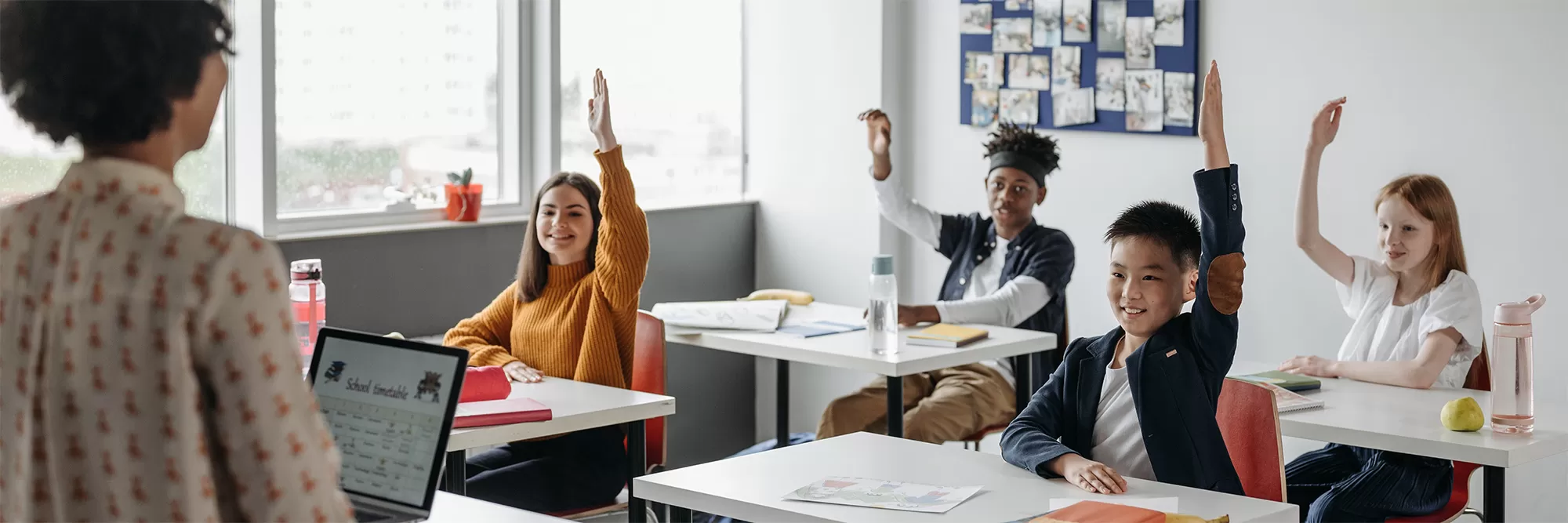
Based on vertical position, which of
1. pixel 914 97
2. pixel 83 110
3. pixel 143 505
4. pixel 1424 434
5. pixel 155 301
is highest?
pixel 914 97

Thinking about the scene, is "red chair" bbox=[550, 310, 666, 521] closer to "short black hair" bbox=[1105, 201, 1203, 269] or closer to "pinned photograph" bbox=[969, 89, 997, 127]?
"short black hair" bbox=[1105, 201, 1203, 269]

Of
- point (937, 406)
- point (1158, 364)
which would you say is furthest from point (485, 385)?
point (937, 406)

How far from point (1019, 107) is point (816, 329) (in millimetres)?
1311

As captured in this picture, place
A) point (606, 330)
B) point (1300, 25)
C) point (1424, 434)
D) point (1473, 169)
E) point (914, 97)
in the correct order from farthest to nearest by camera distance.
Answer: point (914, 97)
point (1300, 25)
point (1473, 169)
point (606, 330)
point (1424, 434)

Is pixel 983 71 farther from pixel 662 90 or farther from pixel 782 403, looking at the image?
pixel 782 403

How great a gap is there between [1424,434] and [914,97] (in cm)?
273

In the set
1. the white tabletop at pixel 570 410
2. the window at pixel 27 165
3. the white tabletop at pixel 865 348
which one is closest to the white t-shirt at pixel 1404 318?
the white tabletop at pixel 865 348

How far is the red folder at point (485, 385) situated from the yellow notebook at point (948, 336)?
117 centimetres

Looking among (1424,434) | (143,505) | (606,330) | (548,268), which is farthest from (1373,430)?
(143,505)

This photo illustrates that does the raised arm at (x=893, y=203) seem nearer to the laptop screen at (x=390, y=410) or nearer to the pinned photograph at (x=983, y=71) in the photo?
the pinned photograph at (x=983, y=71)

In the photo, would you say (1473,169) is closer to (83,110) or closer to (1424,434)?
(1424,434)

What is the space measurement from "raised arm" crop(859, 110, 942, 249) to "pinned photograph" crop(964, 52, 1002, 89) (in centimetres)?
50

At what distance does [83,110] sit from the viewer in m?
1.05

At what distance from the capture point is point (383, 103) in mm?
4270
